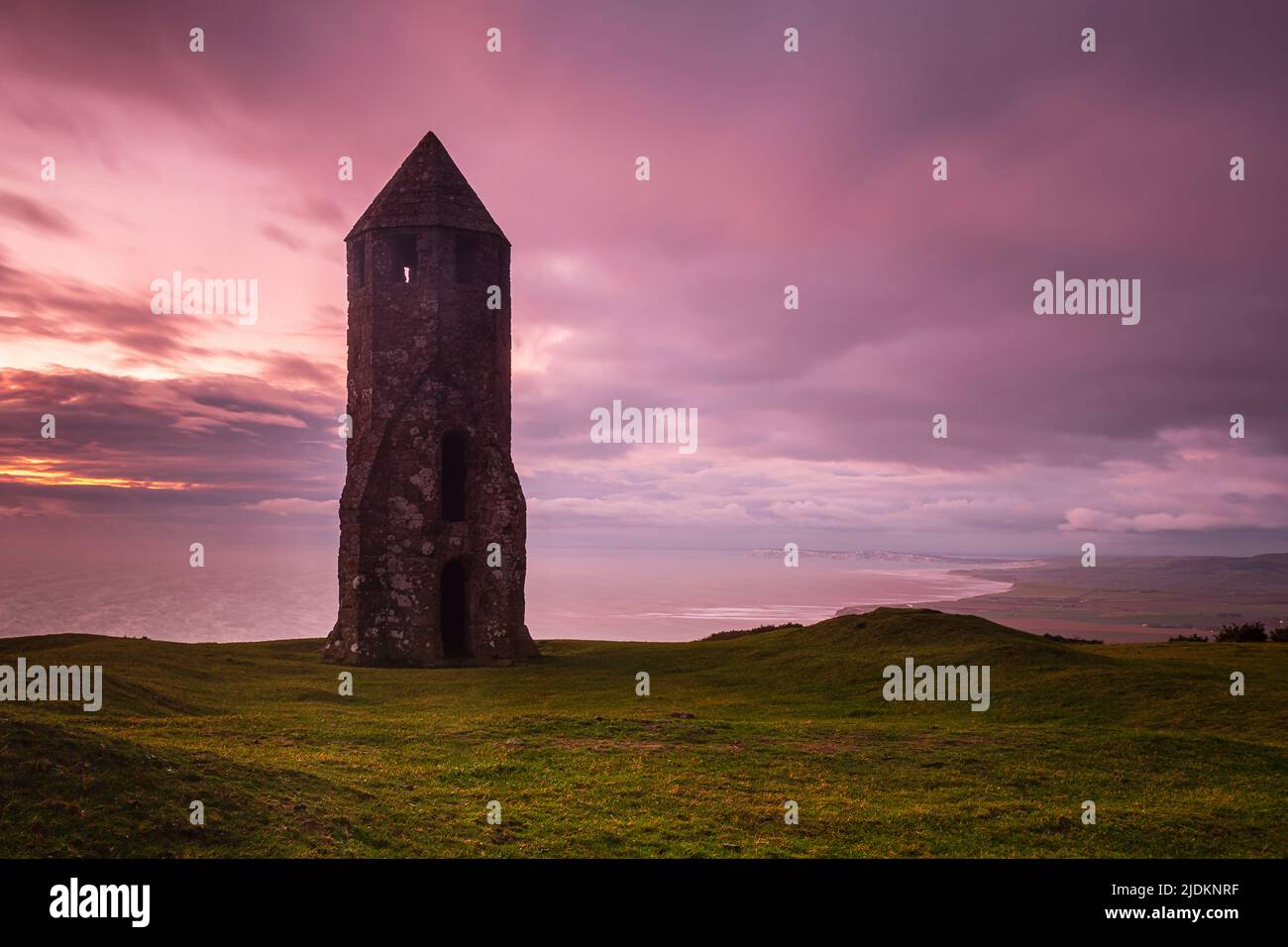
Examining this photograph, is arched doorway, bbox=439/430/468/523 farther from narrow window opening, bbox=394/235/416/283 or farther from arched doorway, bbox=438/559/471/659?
narrow window opening, bbox=394/235/416/283

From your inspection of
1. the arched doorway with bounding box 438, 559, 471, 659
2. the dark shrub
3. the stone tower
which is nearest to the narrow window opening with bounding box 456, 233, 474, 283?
the stone tower

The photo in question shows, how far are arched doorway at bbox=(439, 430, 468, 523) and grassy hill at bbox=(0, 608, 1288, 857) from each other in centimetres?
714

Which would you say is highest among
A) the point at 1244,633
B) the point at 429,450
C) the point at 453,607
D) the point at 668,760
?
the point at 429,450

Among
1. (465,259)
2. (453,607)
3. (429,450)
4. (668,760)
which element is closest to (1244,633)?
(668,760)

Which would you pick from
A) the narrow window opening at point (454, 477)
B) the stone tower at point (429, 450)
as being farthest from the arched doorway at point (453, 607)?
the narrow window opening at point (454, 477)

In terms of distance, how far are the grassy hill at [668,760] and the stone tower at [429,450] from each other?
13.0ft

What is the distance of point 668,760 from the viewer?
47.4ft

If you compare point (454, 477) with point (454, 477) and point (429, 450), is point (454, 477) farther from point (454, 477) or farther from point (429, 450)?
point (429, 450)

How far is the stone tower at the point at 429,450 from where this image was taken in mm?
30594

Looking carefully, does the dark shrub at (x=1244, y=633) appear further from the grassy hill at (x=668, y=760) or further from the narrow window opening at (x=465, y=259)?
the narrow window opening at (x=465, y=259)

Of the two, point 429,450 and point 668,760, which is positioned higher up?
point 429,450

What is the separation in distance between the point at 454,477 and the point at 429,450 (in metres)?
1.71

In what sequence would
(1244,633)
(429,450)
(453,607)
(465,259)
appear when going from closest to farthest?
(429,450), (465,259), (453,607), (1244,633)

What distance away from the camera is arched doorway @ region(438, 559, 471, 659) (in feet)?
106
